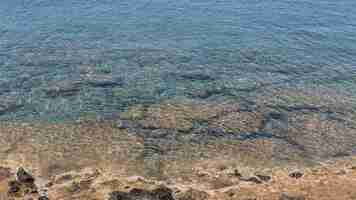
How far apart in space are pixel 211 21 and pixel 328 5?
1700 cm

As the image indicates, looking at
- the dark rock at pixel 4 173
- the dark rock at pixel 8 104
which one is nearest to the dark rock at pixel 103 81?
the dark rock at pixel 8 104

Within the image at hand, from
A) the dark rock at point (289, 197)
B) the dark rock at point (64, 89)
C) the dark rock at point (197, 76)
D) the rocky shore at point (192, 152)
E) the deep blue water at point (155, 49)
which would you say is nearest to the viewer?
the dark rock at point (289, 197)

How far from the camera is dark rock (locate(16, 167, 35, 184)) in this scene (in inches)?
818

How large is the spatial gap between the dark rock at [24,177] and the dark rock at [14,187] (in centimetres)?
28

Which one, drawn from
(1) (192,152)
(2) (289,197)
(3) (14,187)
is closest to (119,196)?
(3) (14,187)

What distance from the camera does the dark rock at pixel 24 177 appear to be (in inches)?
818

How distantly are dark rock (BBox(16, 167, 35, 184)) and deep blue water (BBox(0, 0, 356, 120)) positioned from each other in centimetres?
617

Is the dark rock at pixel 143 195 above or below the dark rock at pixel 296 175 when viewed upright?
above

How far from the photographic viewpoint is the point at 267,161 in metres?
23.3

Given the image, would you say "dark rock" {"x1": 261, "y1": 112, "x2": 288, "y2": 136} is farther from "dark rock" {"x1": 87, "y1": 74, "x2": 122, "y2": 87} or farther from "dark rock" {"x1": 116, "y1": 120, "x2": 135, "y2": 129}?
"dark rock" {"x1": 87, "y1": 74, "x2": 122, "y2": 87}

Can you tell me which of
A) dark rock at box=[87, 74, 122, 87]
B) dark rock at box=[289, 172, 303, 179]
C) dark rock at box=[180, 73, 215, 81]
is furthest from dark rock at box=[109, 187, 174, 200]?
dark rock at box=[180, 73, 215, 81]

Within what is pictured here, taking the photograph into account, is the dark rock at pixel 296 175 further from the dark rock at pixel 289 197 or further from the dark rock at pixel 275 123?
the dark rock at pixel 275 123

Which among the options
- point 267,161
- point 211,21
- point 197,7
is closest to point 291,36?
point 211,21

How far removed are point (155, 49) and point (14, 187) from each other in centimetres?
2184
